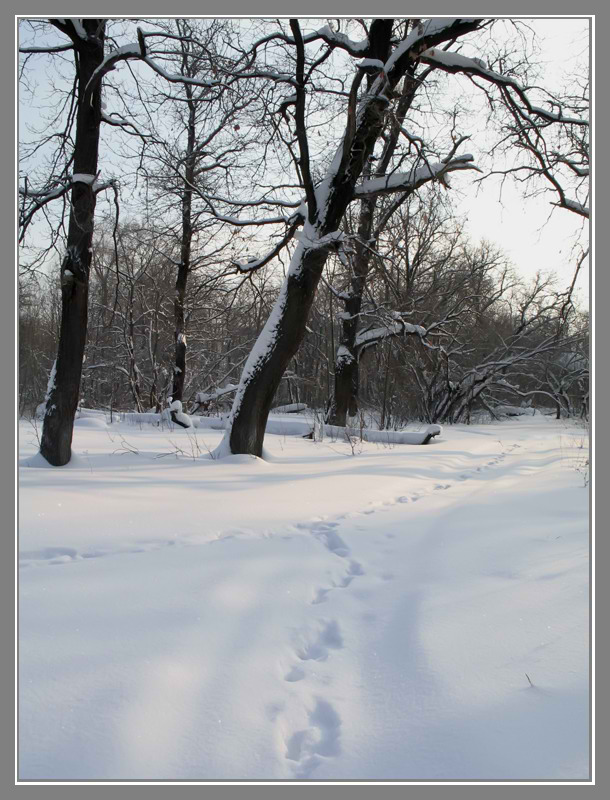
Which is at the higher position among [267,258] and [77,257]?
[267,258]

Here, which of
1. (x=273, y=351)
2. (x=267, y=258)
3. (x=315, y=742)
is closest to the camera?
(x=315, y=742)

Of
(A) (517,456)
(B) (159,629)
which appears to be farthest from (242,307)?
(B) (159,629)

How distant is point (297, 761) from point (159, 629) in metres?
0.86

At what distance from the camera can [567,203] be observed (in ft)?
23.7

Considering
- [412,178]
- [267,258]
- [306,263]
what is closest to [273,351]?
[306,263]

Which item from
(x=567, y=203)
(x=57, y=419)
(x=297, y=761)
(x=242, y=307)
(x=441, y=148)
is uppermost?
(x=441, y=148)

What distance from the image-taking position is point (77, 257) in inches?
222

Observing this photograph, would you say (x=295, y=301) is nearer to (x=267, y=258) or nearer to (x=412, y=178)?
(x=267, y=258)

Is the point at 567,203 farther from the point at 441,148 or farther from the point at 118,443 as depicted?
the point at 118,443

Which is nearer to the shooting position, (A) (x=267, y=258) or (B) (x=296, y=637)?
(B) (x=296, y=637)

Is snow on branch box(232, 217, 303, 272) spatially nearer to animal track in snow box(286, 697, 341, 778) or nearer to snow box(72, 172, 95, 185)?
snow box(72, 172, 95, 185)

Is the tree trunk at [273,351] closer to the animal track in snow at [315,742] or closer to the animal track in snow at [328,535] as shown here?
the animal track in snow at [328,535]

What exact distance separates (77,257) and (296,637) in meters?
5.02

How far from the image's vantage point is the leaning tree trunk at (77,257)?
5.57 m
